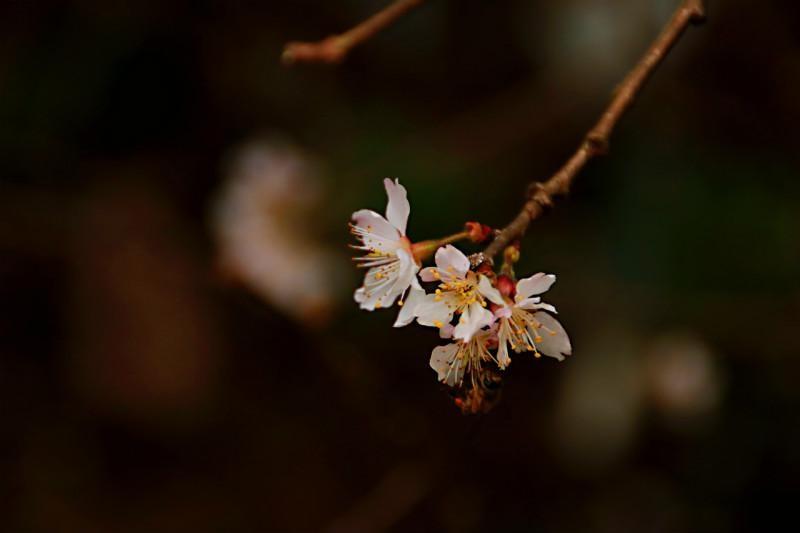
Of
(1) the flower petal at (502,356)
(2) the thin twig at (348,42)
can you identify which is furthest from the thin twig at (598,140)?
(2) the thin twig at (348,42)

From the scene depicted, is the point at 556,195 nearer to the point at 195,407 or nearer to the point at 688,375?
the point at 688,375

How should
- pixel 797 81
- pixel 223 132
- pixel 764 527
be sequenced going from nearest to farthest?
pixel 764 527
pixel 797 81
pixel 223 132

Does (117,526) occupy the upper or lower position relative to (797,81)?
lower

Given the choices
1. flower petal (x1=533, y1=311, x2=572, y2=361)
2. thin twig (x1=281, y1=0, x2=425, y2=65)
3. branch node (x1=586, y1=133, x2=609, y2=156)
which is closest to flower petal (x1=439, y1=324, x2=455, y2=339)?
flower petal (x1=533, y1=311, x2=572, y2=361)

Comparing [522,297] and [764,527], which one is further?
[764,527]

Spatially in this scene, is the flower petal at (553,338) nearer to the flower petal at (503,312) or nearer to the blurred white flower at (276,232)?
the flower petal at (503,312)

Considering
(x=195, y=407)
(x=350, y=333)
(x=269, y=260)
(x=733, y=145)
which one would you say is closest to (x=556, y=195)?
(x=269, y=260)
